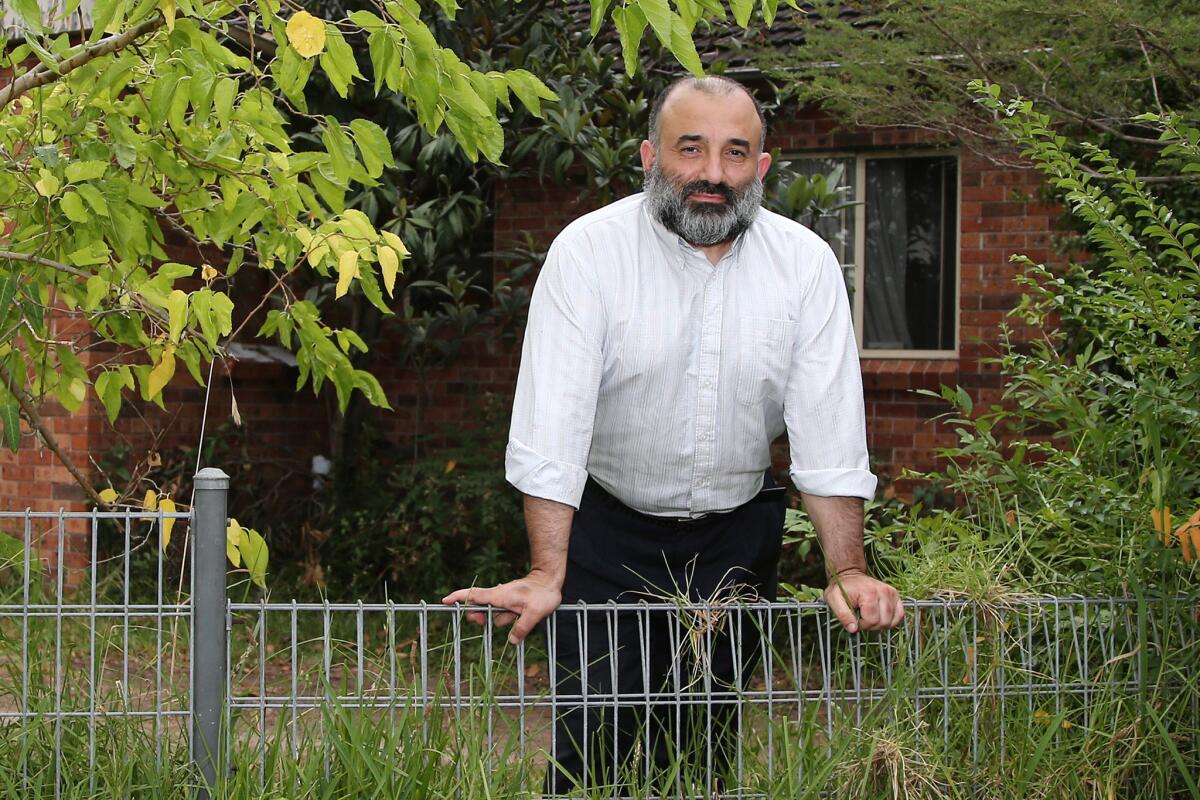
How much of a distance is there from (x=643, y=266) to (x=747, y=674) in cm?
93

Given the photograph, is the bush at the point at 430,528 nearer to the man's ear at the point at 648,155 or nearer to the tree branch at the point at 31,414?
the tree branch at the point at 31,414

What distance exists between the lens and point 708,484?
325 cm

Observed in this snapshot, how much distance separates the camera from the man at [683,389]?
2.96m

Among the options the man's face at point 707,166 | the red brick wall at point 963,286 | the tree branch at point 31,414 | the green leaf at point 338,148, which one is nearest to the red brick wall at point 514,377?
the red brick wall at point 963,286

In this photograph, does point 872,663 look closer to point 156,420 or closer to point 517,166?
point 517,166

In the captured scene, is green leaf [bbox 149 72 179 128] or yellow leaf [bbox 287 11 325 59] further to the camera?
green leaf [bbox 149 72 179 128]

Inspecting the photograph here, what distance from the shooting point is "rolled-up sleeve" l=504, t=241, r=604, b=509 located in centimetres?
288

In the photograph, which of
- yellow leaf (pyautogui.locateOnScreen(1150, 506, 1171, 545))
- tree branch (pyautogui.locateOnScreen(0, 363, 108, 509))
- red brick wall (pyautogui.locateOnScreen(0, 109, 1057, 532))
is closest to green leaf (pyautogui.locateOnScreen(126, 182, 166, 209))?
tree branch (pyautogui.locateOnScreen(0, 363, 108, 509))

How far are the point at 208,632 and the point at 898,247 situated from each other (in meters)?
6.88

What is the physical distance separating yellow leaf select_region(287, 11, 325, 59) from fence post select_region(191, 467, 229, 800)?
84 cm

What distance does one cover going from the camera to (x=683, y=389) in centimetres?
Answer: 316

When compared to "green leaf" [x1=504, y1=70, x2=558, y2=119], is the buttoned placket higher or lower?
lower

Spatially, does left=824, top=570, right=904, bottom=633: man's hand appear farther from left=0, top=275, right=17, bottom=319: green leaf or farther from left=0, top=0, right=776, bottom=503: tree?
left=0, top=275, right=17, bottom=319: green leaf

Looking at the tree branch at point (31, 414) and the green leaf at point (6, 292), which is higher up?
the green leaf at point (6, 292)
